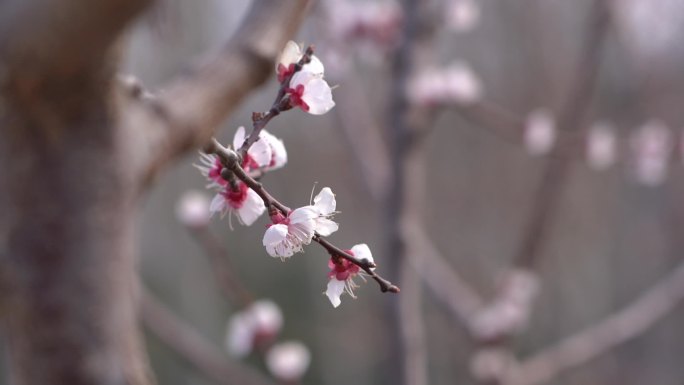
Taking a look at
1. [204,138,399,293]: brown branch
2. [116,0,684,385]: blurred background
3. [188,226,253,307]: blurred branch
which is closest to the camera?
[204,138,399,293]: brown branch

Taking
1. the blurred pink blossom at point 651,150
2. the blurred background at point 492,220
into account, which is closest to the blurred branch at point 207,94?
the blurred pink blossom at point 651,150

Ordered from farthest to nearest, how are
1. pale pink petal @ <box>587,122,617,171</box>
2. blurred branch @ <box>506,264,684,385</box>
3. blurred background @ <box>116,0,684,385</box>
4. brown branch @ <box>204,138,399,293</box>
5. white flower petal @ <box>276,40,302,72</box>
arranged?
blurred background @ <box>116,0,684,385</box>
pale pink petal @ <box>587,122,617,171</box>
blurred branch @ <box>506,264,684,385</box>
white flower petal @ <box>276,40,302,72</box>
brown branch @ <box>204,138,399,293</box>

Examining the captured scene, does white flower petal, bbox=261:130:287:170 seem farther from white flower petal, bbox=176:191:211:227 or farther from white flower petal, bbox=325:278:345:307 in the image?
white flower petal, bbox=176:191:211:227

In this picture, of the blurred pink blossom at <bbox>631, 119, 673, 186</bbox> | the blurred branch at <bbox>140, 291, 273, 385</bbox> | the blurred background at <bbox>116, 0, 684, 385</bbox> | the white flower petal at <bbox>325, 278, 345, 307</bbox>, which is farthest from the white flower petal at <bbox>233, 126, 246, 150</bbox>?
the blurred background at <bbox>116, 0, 684, 385</bbox>

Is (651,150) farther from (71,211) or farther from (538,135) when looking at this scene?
(71,211)

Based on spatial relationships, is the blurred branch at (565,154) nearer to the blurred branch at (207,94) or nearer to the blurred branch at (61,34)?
the blurred branch at (207,94)
